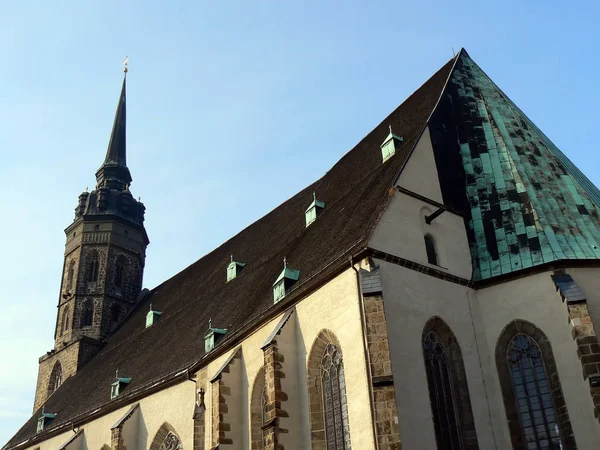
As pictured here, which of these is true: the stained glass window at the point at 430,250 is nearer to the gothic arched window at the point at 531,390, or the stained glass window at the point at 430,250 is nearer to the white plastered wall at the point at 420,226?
the white plastered wall at the point at 420,226

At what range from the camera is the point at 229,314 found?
20.3 metres

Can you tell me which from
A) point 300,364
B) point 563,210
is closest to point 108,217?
point 300,364

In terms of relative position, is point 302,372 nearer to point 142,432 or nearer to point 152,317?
point 142,432

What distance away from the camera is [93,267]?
3419 cm

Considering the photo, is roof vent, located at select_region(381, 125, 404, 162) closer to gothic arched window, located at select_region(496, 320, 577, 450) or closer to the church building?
the church building

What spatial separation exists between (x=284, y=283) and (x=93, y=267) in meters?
19.8

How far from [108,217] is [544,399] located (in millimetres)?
25658

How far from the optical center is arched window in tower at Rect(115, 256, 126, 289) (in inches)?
1348

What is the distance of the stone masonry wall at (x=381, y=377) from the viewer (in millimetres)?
12383

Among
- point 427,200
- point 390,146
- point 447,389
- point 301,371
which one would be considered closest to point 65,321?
point 390,146

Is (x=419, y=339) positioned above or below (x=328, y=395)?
above

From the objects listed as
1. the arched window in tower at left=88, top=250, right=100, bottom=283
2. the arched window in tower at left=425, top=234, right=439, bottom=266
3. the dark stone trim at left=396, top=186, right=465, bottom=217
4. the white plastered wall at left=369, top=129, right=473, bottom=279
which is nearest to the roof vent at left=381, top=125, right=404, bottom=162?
the white plastered wall at left=369, top=129, right=473, bottom=279

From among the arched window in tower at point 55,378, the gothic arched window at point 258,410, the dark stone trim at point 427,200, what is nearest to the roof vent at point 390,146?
the dark stone trim at point 427,200

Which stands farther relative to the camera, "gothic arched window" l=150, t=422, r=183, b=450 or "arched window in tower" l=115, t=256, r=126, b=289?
"arched window in tower" l=115, t=256, r=126, b=289
